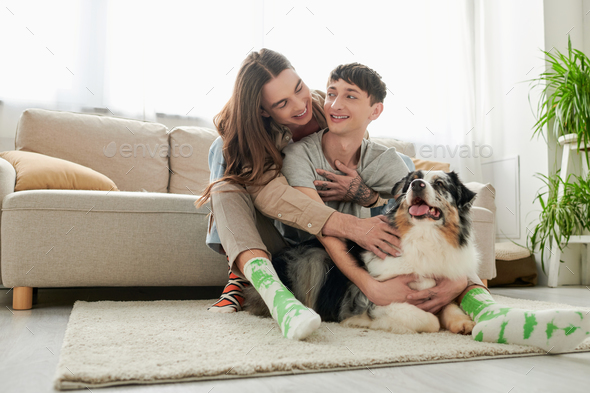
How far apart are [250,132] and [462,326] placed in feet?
3.23

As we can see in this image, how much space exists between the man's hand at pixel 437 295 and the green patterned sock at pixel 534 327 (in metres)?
0.11

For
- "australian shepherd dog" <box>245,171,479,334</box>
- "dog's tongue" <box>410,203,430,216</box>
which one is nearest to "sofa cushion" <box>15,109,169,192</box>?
"australian shepherd dog" <box>245,171,479,334</box>

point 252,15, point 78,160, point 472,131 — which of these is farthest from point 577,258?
point 78,160

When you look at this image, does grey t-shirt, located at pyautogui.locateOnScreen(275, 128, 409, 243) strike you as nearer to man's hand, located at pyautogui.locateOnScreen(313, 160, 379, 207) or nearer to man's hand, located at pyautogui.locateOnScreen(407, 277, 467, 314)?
man's hand, located at pyautogui.locateOnScreen(313, 160, 379, 207)

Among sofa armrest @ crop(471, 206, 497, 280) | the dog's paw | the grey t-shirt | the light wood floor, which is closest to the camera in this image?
the light wood floor

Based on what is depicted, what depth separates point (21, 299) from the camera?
1678 mm

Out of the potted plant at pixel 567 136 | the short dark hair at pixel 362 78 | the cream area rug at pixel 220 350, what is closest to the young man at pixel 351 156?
the short dark hair at pixel 362 78

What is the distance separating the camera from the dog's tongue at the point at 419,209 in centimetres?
126

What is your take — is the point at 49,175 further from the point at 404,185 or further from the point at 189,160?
the point at 404,185

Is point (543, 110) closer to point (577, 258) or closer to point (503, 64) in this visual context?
point (503, 64)

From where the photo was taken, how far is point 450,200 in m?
1.30

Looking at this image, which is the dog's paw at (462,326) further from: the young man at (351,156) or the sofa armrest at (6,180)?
the sofa armrest at (6,180)

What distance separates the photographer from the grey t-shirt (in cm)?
153

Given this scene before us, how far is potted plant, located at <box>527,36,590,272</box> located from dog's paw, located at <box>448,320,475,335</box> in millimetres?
2004
